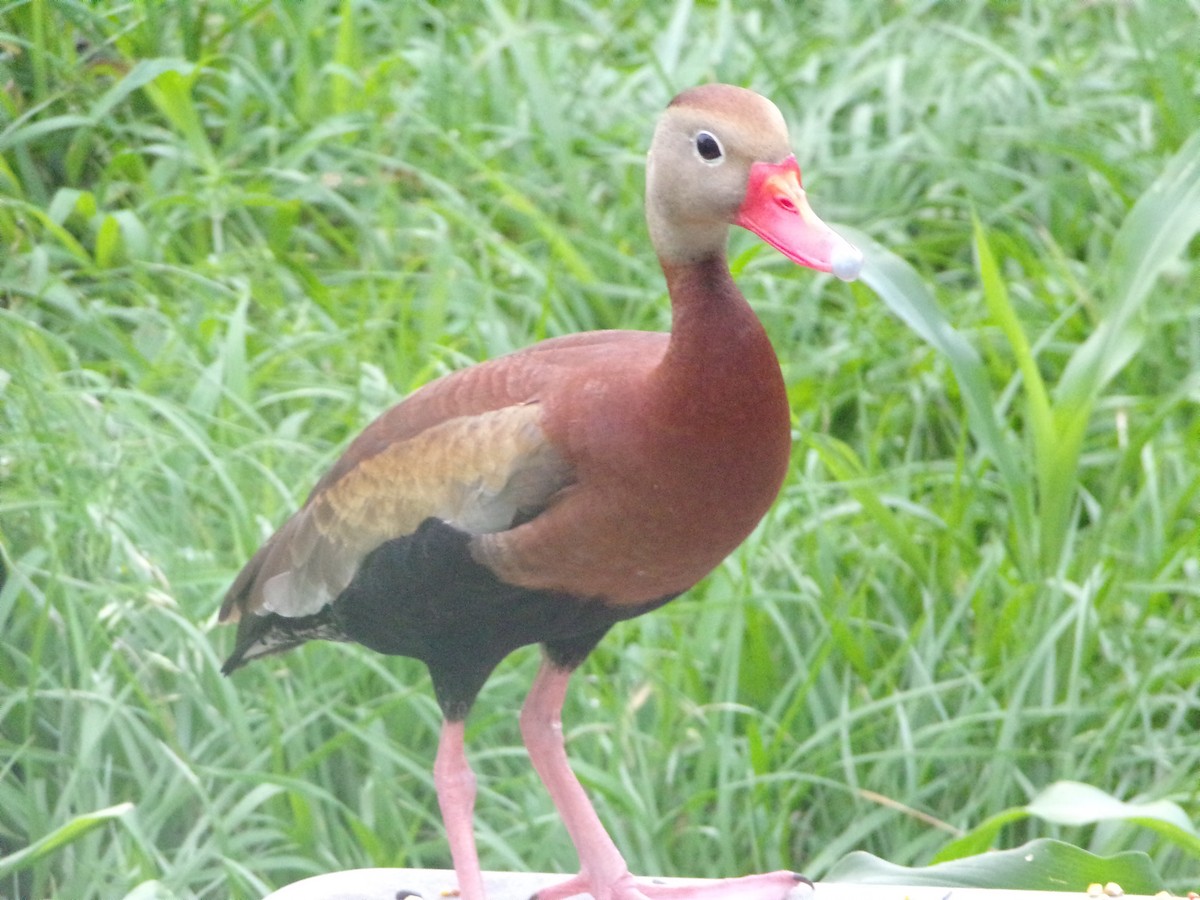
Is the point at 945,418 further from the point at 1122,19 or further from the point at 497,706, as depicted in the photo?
the point at 1122,19

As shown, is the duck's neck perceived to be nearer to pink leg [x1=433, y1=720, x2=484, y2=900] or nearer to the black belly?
the black belly

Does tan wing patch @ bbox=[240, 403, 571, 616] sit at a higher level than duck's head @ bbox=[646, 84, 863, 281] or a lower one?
lower

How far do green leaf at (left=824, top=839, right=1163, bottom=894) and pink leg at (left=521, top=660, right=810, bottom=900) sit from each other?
0.20m

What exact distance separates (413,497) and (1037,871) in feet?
3.06

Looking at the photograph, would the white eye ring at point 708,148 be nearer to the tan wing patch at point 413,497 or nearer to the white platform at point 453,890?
the tan wing patch at point 413,497

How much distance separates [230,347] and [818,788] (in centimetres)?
128

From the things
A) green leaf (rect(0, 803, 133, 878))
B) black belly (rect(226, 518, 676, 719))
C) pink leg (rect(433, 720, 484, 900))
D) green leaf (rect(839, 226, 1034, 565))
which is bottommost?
green leaf (rect(0, 803, 133, 878))

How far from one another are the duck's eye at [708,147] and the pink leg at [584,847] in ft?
2.38

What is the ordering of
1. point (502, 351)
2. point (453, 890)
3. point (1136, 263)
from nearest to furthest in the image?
1. point (453, 890)
2. point (1136, 263)
3. point (502, 351)

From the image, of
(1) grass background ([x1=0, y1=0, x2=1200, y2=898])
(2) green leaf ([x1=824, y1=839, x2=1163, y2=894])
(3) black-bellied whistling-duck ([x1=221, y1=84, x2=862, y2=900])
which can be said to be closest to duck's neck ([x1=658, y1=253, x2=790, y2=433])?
(3) black-bellied whistling-duck ([x1=221, y1=84, x2=862, y2=900])

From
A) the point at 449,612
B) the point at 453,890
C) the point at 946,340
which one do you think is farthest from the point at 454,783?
the point at 946,340

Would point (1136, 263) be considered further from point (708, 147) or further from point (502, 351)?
point (708, 147)

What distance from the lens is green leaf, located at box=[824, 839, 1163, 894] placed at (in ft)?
7.16

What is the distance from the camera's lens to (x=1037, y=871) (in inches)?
86.5
